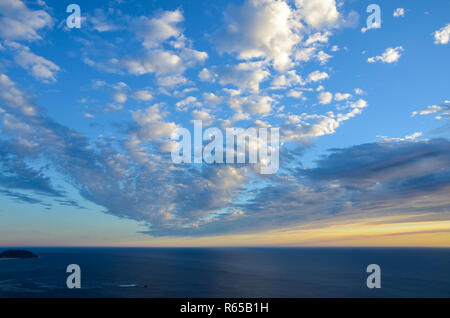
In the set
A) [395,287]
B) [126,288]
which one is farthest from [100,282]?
[395,287]

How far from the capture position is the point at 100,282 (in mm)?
98312

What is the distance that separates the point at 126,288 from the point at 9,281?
5041cm

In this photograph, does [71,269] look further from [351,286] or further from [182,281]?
[351,286]

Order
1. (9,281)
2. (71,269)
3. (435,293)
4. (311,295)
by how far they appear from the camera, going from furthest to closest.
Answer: (71,269)
(9,281)
(435,293)
(311,295)

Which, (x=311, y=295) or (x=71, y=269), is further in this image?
(x=71, y=269)
